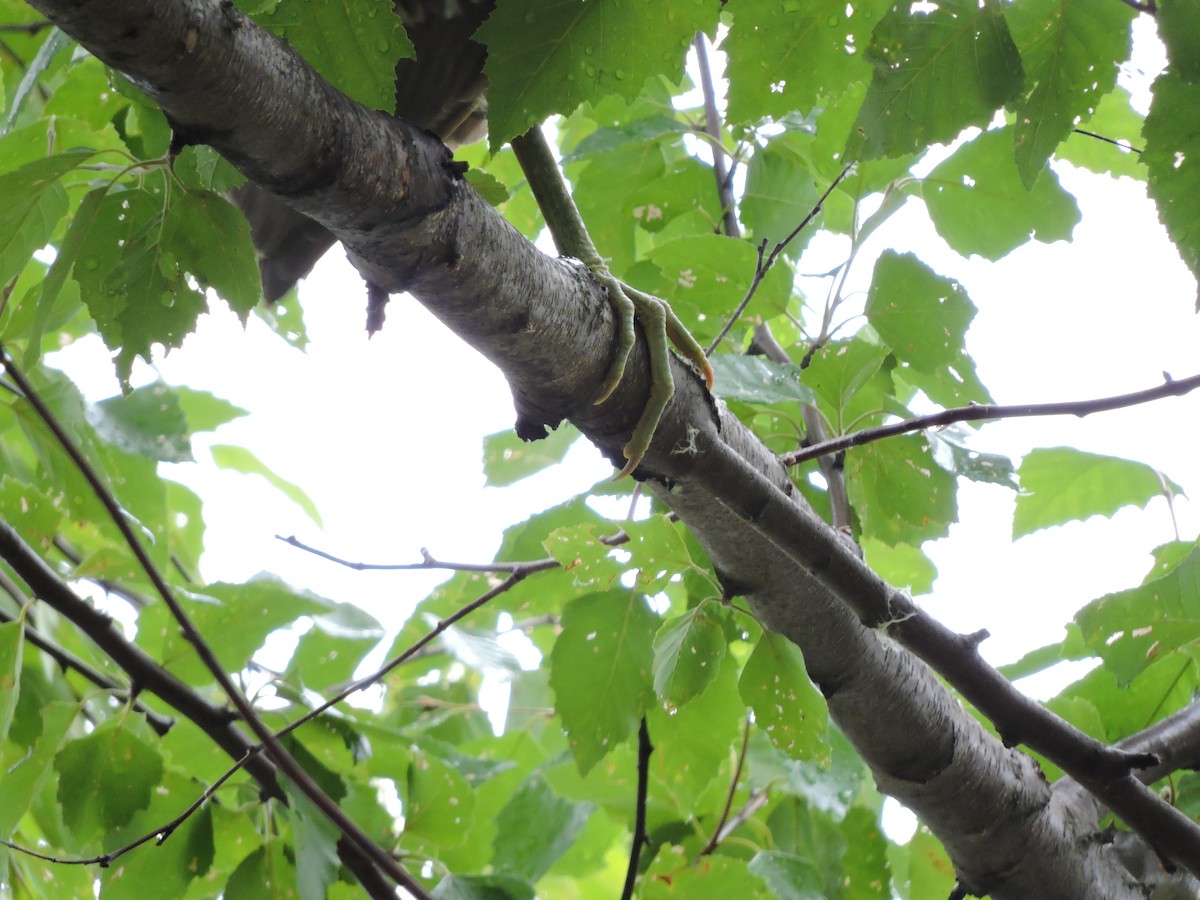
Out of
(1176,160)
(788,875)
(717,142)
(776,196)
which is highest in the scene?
(717,142)

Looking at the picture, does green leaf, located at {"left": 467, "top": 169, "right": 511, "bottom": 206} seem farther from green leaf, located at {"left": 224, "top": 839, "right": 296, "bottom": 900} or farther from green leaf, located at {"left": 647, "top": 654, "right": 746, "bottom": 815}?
green leaf, located at {"left": 224, "top": 839, "right": 296, "bottom": 900}

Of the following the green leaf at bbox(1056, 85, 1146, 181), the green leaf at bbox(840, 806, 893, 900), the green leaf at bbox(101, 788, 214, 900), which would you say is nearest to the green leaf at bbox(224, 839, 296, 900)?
the green leaf at bbox(101, 788, 214, 900)

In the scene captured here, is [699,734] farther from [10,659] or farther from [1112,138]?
[1112,138]

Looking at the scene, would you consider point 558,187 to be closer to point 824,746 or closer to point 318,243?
point 318,243

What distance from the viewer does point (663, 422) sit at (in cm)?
77

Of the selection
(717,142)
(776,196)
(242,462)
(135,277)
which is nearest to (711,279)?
(776,196)

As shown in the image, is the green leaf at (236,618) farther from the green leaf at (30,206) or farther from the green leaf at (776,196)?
the green leaf at (776,196)

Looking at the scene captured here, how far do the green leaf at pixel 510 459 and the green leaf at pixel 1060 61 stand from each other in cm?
98

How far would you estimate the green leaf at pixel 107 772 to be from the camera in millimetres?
1061

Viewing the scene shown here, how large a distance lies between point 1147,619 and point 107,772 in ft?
3.76

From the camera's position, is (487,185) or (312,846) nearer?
(487,185)

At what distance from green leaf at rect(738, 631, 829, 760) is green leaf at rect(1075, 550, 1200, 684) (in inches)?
12.0

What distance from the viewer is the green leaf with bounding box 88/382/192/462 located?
1180 millimetres

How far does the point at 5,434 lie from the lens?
1.67 metres
